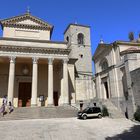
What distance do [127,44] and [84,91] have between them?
13.0m

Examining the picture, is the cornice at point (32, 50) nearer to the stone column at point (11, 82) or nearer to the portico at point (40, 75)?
the portico at point (40, 75)

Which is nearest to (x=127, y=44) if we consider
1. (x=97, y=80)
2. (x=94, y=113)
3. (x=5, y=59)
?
(x=97, y=80)

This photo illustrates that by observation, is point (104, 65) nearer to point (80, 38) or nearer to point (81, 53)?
point (81, 53)

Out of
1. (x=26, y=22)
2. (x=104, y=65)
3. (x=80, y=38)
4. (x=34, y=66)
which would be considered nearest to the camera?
(x=34, y=66)

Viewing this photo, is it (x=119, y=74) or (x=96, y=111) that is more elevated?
(x=119, y=74)

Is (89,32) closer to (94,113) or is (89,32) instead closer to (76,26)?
(76,26)

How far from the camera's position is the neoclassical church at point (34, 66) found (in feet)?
77.1

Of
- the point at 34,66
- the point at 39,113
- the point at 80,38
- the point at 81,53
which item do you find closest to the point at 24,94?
the point at 34,66

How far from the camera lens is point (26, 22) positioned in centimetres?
2878

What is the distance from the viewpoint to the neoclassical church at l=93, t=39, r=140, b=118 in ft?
61.4

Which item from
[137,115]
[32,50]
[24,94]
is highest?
[32,50]

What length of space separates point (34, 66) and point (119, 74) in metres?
11.8

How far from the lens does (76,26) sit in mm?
42719

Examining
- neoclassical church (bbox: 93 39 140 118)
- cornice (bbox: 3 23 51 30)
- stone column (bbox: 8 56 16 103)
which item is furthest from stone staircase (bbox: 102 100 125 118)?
cornice (bbox: 3 23 51 30)
